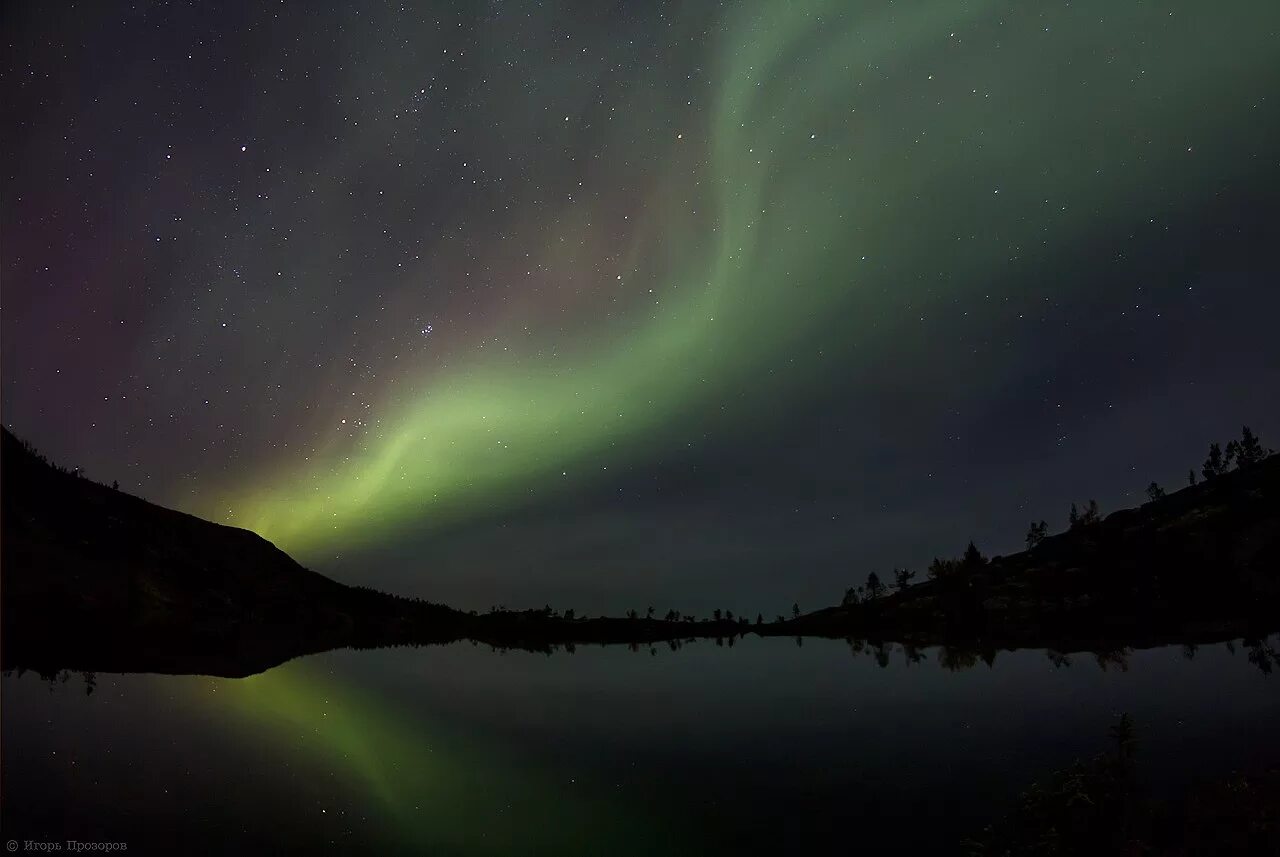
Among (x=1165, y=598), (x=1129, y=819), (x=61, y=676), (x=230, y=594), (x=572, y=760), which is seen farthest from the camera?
(x=1165, y=598)

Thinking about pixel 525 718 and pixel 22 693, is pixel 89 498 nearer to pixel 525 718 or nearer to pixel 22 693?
pixel 22 693

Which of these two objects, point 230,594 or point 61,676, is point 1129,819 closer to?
point 61,676

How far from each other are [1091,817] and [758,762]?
41.0 ft

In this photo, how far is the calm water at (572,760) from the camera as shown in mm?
17359

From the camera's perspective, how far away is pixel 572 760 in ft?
87.5

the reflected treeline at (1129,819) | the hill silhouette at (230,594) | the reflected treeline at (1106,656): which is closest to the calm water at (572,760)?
the reflected treeline at (1129,819)

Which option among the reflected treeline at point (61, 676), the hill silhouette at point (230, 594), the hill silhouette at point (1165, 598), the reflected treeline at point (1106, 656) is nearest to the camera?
the reflected treeline at point (61, 676)

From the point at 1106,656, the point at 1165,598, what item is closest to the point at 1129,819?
the point at 1106,656

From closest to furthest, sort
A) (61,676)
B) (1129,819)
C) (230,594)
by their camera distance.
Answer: (1129,819) → (61,676) → (230,594)

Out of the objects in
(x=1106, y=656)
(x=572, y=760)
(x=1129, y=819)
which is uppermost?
(x=572, y=760)

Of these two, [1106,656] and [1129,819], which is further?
[1106,656]

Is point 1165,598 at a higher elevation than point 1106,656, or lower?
lower

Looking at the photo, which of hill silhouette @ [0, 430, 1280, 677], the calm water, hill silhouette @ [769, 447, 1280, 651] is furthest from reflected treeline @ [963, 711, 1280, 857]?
hill silhouette @ [769, 447, 1280, 651]

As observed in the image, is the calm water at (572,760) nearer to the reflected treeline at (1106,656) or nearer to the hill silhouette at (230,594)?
the reflected treeline at (1106,656)
